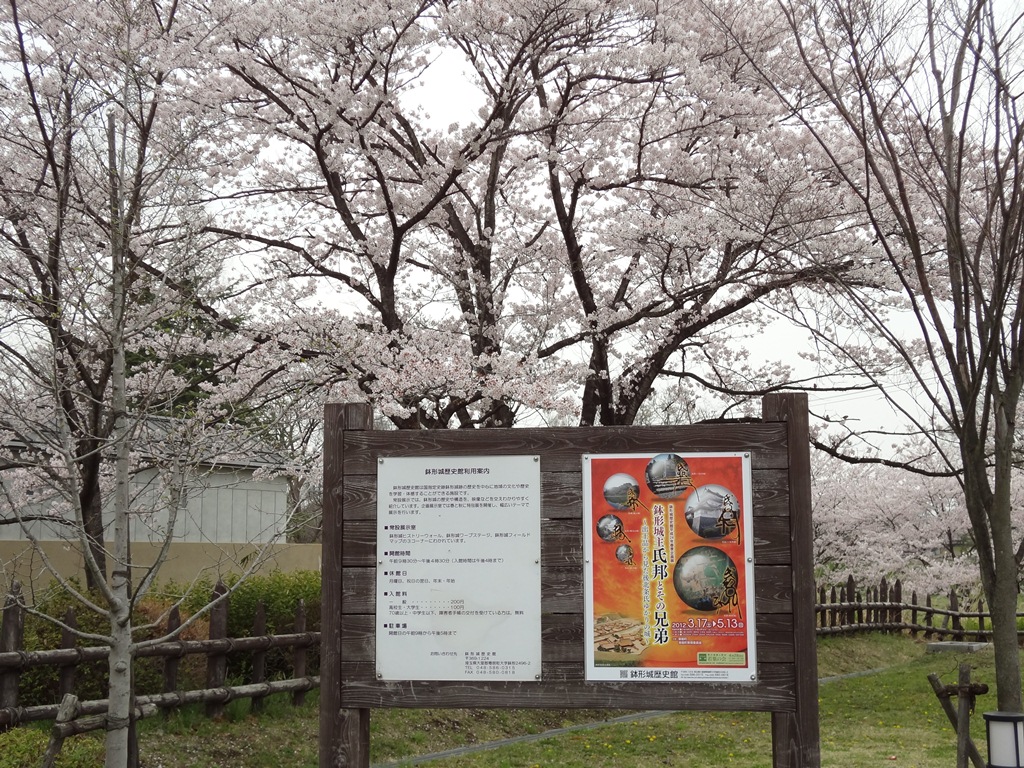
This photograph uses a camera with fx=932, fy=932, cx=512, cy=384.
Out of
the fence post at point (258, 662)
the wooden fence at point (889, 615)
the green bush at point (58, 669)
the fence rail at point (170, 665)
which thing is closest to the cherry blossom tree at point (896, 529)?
the wooden fence at point (889, 615)

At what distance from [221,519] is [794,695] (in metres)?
15.8

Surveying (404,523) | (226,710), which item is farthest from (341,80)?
(404,523)

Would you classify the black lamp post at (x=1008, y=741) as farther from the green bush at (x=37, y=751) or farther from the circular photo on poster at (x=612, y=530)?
the green bush at (x=37, y=751)

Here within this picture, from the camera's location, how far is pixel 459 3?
32.3 feet

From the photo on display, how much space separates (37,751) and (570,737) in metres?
5.31

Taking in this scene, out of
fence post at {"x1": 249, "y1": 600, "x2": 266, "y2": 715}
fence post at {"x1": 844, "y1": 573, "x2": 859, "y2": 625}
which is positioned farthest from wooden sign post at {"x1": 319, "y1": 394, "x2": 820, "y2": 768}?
fence post at {"x1": 844, "y1": 573, "x2": 859, "y2": 625}

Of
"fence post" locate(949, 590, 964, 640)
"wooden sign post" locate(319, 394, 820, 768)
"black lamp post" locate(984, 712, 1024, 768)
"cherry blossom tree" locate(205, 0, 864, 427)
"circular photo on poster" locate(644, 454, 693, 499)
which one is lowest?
"fence post" locate(949, 590, 964, 640)

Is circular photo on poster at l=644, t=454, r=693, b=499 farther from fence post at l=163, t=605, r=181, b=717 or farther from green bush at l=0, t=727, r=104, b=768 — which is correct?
fence post at l=163, t=605, r=181, b=717

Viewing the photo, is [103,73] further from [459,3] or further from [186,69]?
[459,3]

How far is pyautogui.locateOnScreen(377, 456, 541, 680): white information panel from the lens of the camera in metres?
4.19

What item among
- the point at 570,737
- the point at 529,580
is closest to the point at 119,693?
the point at 529,580

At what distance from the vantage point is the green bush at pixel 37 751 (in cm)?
507

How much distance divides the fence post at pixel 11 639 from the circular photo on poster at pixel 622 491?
4.53 metres

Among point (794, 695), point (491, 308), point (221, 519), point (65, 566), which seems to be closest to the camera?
point (794, 695)
